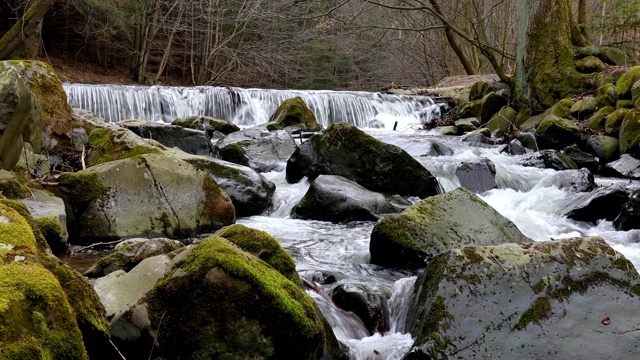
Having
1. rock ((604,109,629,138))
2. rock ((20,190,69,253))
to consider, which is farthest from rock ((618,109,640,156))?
rock ((20,190,69,253))

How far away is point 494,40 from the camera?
27.0m

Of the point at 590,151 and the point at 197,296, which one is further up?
the point at 197,296

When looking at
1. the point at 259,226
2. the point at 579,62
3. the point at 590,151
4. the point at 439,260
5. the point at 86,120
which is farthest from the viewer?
the point at 579,62

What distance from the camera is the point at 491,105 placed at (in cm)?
1436

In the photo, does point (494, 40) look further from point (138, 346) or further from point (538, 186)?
point (138, 346)

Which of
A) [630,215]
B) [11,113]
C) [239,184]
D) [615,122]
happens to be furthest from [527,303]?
[615,122]

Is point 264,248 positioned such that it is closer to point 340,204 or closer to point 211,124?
point 340,204

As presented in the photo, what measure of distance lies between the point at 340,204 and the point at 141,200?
2.35 m

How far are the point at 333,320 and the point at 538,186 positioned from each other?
599cm

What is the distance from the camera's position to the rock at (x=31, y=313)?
170 centimetres

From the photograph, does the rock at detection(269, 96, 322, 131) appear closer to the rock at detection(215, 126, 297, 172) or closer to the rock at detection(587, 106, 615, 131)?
A: the rock at detection(215, 126, 297, 172)

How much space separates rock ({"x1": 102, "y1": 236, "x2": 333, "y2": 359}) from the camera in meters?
2.70

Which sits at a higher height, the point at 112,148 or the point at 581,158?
the point at 112,148

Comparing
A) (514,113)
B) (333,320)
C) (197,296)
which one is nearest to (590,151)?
(514,113)
